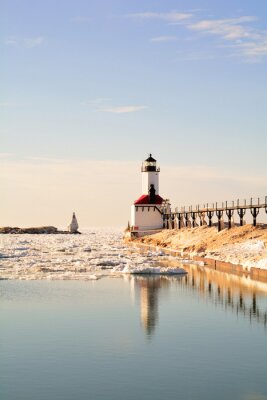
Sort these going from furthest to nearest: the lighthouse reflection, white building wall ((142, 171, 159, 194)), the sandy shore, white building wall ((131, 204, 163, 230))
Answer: white building wall ((142, 171, 159, 194)), white building wall ((131, 204, 163, 230)), the sandy shore, the lighthouse reflection

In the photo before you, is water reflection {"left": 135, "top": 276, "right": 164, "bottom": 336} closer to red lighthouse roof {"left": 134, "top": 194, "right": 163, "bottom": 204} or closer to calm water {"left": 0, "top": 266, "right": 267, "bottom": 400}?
calm water {"left": 0, "top": 266, "right": 267, "bottom": 400}

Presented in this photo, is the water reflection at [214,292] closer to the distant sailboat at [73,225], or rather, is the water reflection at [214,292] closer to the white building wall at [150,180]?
the white building wall at [150,180]

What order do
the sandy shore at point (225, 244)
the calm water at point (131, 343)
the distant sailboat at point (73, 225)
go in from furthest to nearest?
the distant sailboat at point (73, 225) < the sandy shore at point (225, 244) < the calm water at point (131, 343)

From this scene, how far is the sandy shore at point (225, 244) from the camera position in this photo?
37.4 meters

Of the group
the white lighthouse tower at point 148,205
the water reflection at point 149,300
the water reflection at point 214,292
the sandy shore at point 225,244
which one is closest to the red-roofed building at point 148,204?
the white lighthouse tower at point 148,205

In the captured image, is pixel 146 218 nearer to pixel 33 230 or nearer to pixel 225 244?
pixel 225 244

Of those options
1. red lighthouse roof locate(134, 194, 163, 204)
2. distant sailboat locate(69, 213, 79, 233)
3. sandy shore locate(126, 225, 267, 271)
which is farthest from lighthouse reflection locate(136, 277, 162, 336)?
distant sailboat locate(69, 213, 79, 233)

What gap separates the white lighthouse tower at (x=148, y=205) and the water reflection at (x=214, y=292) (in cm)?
4324

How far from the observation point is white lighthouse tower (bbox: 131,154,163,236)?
3196 inches

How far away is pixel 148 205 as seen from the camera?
81188 millimetres

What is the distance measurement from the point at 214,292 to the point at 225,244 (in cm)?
1883

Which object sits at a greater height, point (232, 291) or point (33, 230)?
point (33, 230)

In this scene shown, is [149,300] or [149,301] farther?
[149,300]

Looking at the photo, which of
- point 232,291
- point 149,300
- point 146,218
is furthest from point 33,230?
point 149,300
